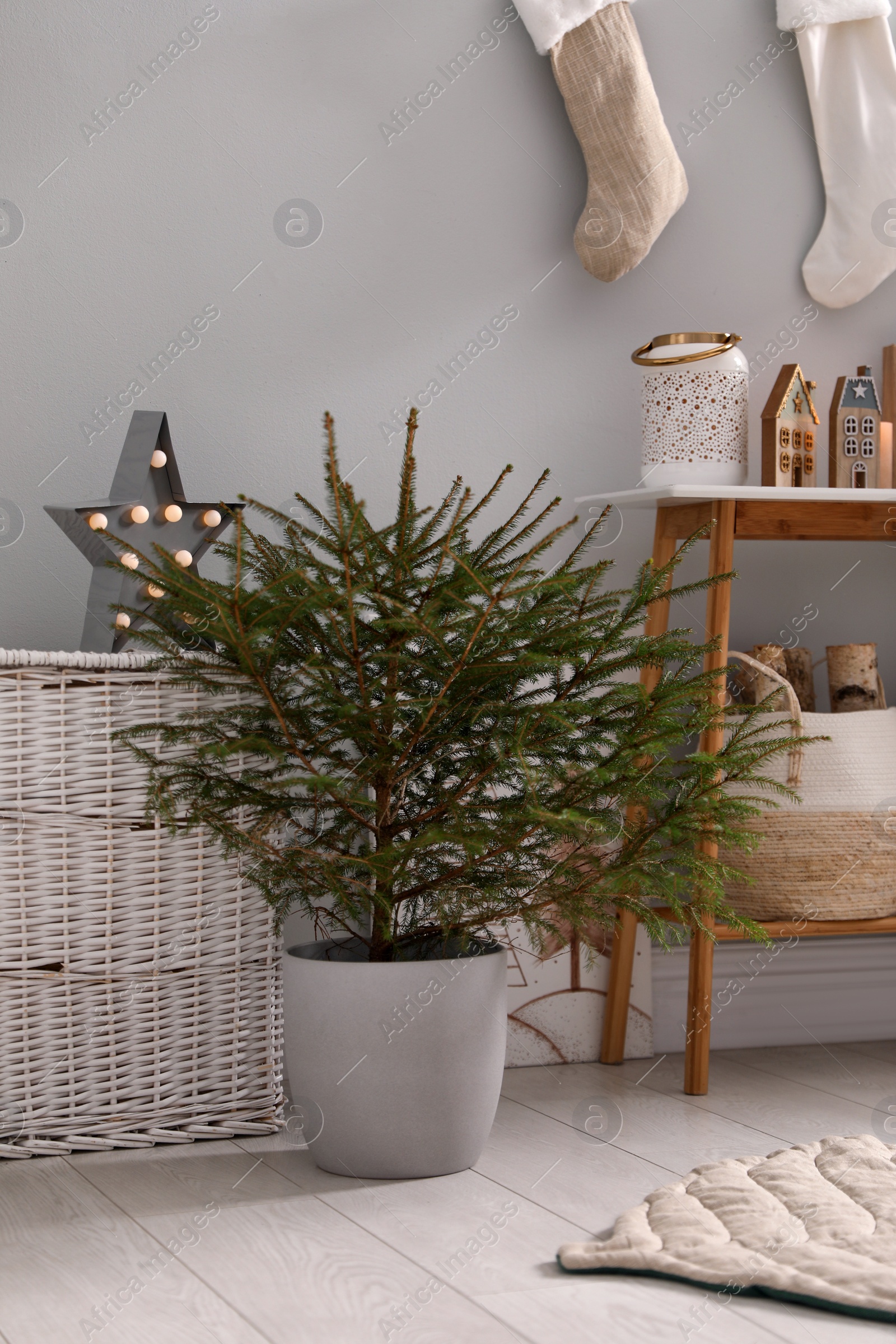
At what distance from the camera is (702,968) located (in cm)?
162

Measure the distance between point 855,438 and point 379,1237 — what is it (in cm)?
127

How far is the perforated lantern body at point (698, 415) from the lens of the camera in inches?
65.9

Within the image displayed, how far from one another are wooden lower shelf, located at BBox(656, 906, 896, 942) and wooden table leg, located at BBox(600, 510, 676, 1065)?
58mm

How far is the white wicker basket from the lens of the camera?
4.38 feet

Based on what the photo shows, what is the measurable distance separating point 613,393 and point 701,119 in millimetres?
459

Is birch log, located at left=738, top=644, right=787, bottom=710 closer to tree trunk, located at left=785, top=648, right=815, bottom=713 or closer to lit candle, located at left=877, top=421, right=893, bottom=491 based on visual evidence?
tree trunk, located at left=785, top=648, right=815, bottom=713

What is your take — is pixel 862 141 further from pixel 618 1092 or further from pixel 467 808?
pixel 618 1092

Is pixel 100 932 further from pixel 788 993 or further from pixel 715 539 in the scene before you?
pixel 788 993

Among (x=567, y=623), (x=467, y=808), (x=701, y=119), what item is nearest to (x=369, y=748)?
(x=467, y=808)

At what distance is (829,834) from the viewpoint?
166cm

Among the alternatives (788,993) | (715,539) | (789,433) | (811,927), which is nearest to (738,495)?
(715,539)

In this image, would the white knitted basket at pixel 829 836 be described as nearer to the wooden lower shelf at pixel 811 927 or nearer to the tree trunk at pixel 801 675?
the wooden lower shelf at pixel 811 927

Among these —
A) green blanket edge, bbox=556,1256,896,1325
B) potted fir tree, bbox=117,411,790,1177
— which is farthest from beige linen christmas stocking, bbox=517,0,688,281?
green blanket edge, bbox=556,1256,896,1325

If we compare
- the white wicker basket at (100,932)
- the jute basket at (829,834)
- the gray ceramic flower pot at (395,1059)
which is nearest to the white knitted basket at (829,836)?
the jute basket at (829,834)
